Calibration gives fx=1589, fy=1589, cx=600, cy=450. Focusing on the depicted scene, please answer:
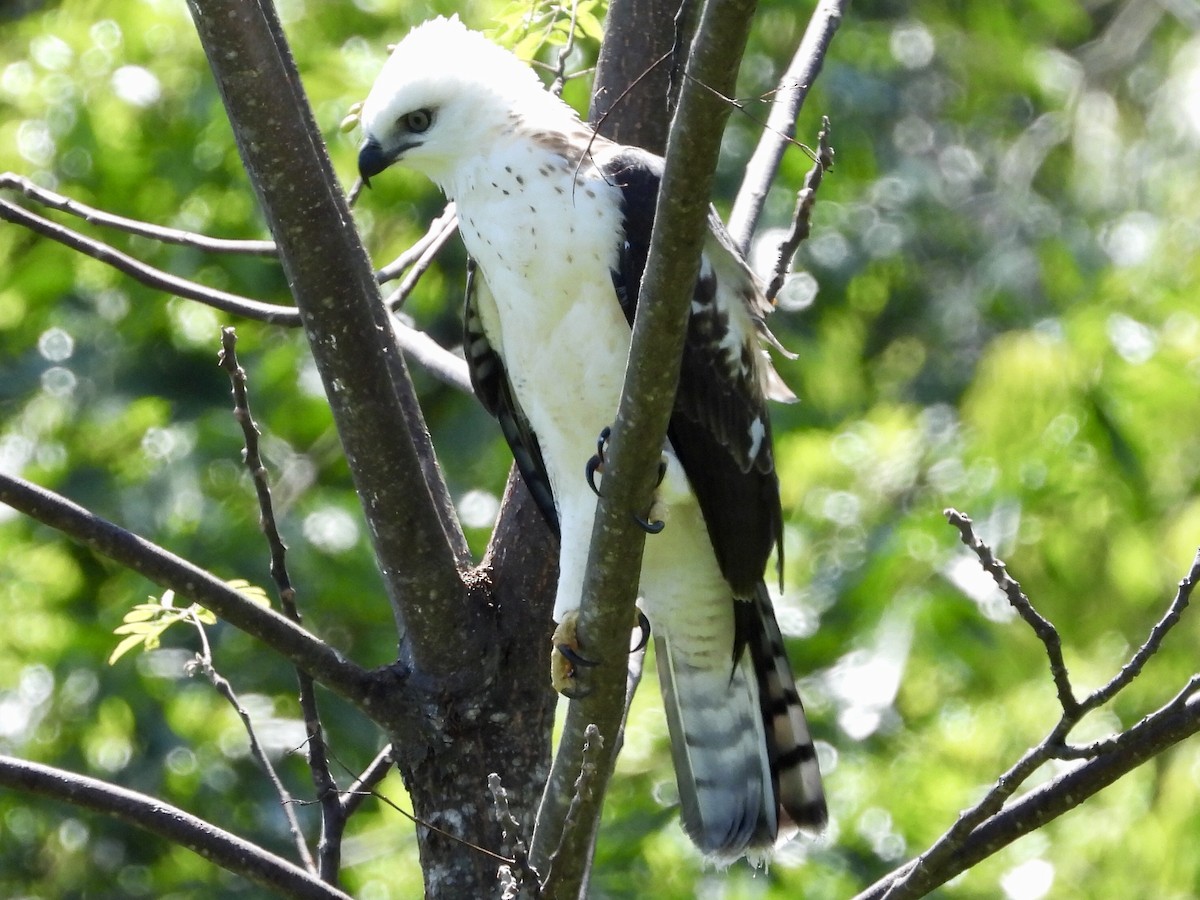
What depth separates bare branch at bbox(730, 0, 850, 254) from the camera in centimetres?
343

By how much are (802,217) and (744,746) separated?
1082mm

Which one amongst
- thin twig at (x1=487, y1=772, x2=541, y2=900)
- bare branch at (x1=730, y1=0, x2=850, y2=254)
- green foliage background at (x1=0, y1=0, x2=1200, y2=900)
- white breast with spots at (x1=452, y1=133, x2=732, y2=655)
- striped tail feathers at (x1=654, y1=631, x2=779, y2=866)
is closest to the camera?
thin twig at (x1=487, y1=772, x2=541, y2=900)

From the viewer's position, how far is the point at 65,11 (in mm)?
6875

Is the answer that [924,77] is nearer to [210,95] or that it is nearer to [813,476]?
[813,476]

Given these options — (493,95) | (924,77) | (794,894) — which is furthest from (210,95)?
(924,77)

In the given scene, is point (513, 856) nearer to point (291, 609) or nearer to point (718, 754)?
point (291, 609)

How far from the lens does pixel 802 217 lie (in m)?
3.12

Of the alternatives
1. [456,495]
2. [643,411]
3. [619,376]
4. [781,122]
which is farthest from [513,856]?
[456,495]

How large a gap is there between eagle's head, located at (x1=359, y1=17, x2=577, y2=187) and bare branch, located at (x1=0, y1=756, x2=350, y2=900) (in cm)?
142

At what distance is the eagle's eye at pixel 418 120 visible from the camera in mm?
3291

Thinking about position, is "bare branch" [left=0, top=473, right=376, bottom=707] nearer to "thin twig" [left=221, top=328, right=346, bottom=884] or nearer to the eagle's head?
"thin twig" [left=221, top=328, right=346, bottom=884]

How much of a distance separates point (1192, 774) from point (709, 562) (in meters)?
3.07

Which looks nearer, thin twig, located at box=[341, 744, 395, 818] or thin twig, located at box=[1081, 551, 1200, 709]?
thin twig, located at box=[1081, 551, 1200, 709]

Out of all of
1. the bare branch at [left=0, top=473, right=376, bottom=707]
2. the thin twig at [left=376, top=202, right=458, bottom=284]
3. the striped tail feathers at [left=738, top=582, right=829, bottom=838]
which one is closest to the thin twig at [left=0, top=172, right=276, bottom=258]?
the thin twig at [left=376, top=202, right=458, bottom=284]
